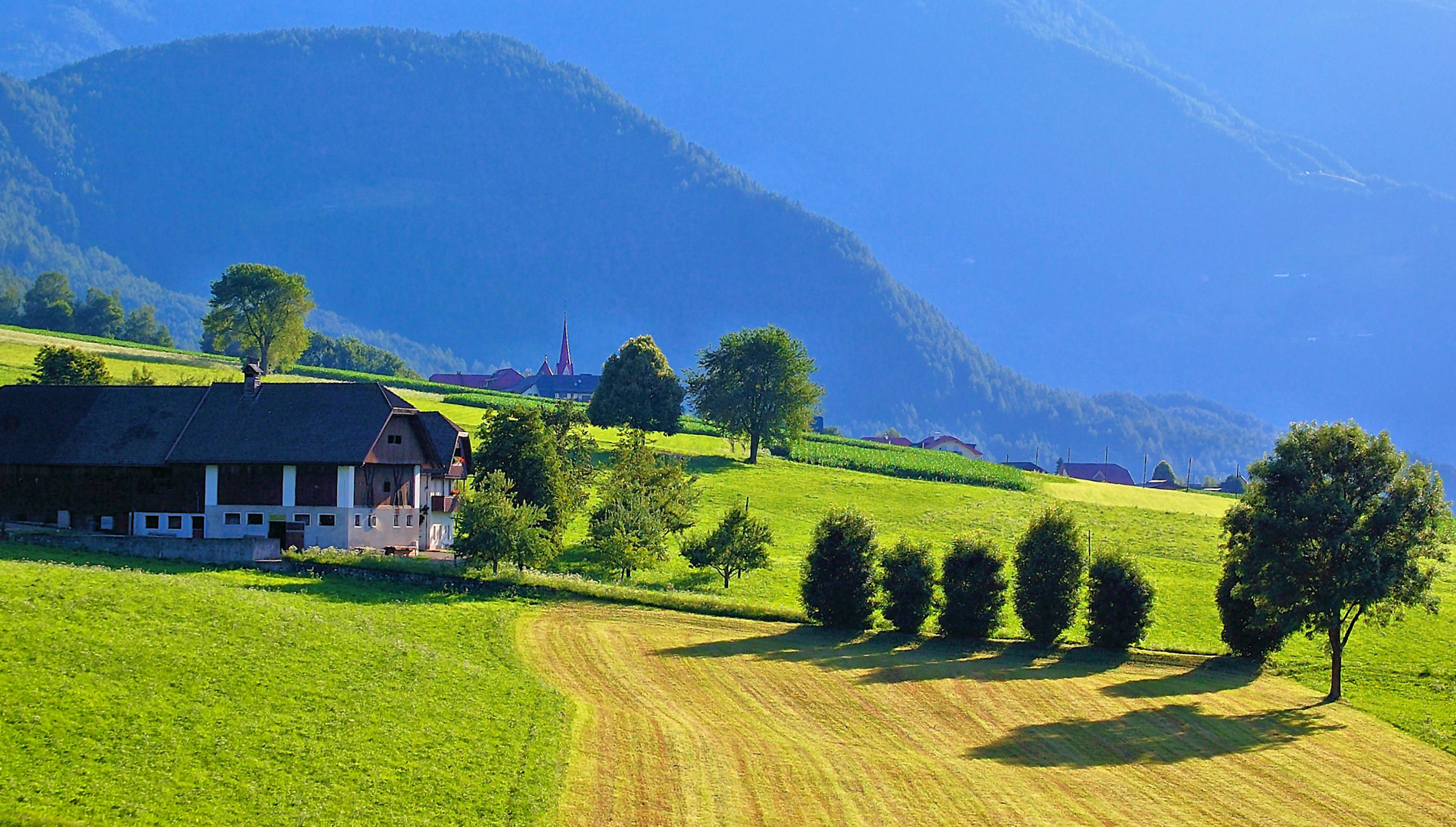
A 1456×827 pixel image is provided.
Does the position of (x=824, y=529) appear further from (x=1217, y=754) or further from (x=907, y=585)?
(x=1217, y=754)

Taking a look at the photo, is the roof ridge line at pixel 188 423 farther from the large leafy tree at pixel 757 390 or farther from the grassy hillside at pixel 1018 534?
the large leafy tree at pixel 757 390

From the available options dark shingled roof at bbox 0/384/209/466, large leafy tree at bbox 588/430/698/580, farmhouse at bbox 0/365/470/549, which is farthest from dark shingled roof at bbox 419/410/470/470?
dark shingled roof at bbox 0/384/209/466

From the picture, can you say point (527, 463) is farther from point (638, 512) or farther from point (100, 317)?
point (100, 317)

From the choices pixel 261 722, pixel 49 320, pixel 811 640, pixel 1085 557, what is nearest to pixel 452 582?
pixel 811 640

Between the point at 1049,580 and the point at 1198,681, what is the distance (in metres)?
6.97

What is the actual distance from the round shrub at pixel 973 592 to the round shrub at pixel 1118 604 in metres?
3.76

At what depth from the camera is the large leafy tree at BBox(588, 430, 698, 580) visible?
2251 inches

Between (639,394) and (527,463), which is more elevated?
(639,394)

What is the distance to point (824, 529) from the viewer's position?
170 ft

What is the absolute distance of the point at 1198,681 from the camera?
45406 mm

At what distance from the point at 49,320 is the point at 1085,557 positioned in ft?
512

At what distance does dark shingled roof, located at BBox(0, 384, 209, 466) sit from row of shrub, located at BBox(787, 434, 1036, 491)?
60.0 metres

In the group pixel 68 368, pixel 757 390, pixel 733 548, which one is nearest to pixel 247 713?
pixel 733 548

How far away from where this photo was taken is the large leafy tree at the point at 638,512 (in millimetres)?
57188
